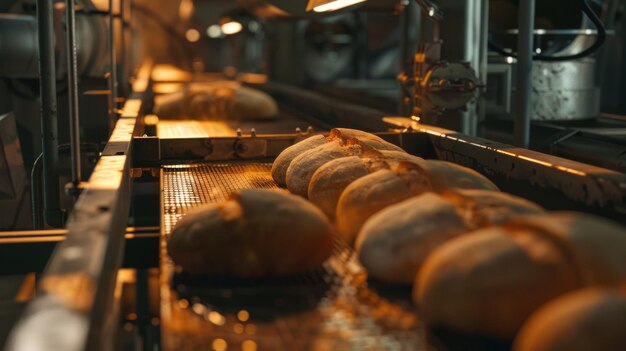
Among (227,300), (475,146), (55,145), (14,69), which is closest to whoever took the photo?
(227,300)

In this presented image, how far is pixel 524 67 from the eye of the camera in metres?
2.65

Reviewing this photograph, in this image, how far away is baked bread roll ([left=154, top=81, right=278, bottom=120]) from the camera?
404cm

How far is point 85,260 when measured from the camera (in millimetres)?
1021

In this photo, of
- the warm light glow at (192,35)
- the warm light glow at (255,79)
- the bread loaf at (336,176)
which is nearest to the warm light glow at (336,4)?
the bread loaf at (336,176)

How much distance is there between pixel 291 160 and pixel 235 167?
0.39 m

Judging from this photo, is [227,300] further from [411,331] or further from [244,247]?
[411,331]

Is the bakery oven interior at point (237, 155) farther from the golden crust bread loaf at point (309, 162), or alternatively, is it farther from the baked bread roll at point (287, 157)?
the golden crust bread loaf at point (309, 162)

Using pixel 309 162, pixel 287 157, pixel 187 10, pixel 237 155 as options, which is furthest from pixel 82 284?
pixel 187 10

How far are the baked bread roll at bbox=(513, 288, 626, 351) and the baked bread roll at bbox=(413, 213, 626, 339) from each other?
10 cm

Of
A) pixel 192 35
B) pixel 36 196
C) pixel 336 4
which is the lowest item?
pixel 36 196

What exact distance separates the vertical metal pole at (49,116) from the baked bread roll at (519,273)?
1.61 metres

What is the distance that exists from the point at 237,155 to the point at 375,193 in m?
1.24

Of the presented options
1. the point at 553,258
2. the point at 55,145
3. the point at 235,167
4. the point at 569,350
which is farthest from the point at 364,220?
the point at 55,145

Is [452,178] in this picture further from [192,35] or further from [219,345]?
[192,35]
